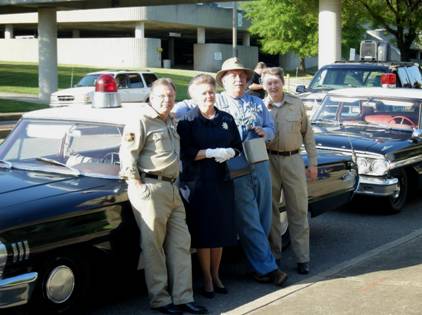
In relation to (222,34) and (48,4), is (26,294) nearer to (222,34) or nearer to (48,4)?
(48,4)

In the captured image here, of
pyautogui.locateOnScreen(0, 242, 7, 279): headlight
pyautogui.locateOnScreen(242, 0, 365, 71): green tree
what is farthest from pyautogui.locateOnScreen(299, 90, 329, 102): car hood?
pyautogui.locateOnScreen(242, 0, 365, 71): green tree

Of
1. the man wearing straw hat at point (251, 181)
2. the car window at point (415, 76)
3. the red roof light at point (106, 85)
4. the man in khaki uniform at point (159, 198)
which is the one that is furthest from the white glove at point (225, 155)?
the car window at point (415, 76)

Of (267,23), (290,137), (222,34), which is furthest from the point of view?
(222,34)

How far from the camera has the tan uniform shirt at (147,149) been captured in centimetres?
480

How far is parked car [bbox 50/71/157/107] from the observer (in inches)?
882

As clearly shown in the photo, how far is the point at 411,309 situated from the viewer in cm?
486

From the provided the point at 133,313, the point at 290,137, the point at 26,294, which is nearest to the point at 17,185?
the point at 26,294

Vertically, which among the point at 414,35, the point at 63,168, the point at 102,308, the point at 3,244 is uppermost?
the point at 414,35

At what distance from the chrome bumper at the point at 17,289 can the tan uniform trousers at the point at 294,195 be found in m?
2.43

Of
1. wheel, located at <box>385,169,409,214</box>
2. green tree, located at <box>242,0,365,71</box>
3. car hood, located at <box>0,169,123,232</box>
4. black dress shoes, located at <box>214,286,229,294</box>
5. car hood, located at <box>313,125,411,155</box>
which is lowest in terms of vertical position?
black dress shoes, located at <box>214,286,229,294</box>

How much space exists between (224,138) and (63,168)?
1249 mm

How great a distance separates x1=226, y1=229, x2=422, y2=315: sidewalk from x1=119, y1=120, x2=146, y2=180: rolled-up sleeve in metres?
1.25

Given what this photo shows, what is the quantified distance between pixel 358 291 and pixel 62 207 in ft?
7.69

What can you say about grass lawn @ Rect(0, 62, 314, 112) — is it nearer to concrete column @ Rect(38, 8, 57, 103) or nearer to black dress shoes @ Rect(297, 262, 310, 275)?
concrete column @ Rect(38, 8, 57, 103)
